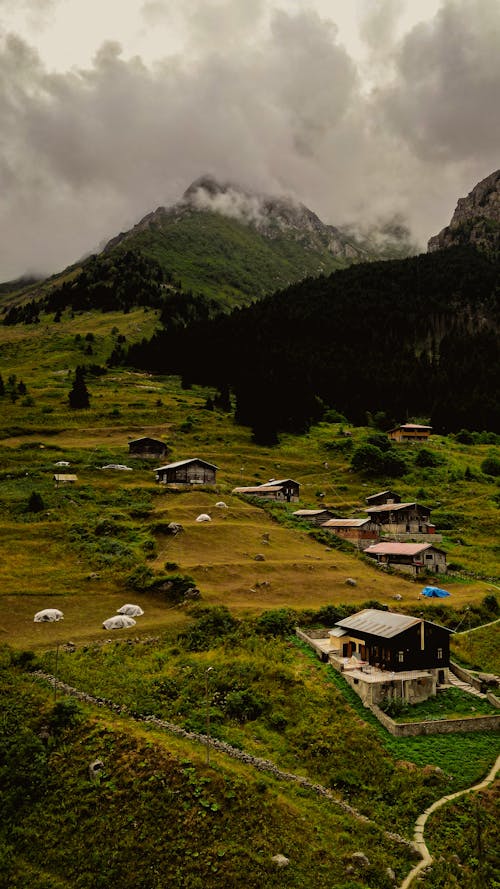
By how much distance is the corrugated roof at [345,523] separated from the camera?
71.7 meters

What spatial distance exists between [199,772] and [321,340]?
159m

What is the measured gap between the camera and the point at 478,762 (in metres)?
30.6

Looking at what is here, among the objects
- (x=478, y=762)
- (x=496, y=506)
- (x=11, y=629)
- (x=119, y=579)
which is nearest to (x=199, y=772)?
(x=478, y=762)

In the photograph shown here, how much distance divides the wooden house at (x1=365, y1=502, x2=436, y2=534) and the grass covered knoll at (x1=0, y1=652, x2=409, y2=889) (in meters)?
49.4

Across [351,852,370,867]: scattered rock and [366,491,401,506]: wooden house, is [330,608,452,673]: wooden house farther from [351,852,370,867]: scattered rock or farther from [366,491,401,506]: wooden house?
[366,491,401,506]: wooden house

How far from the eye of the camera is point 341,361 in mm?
161875

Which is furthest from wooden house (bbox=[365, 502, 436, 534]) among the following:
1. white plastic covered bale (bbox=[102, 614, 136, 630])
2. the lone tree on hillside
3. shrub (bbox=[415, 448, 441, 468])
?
the lone tree on hillside

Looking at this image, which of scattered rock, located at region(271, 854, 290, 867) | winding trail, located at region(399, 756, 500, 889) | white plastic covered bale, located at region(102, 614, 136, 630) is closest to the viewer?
scattered rock, located at region(271, 854, 290, 867)

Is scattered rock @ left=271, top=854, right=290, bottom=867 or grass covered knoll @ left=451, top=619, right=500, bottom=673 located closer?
scattered rock @ left=271, top=854, right=290, bottom=867

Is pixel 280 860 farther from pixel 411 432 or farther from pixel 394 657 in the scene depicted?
pixel 411 432

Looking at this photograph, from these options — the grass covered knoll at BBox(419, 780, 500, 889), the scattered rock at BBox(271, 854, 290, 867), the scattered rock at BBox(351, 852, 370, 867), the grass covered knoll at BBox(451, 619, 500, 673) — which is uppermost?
the scattered rock at BBox(271, 854, 290, 867)

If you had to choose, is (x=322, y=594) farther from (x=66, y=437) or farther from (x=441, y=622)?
(x=66, y=437)

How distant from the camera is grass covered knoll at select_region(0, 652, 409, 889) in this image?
71.2 feet

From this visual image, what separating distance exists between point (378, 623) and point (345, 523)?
32844mm
